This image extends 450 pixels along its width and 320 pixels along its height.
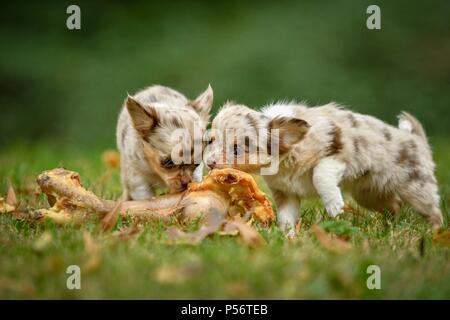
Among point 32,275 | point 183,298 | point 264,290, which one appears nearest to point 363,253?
point 264,290

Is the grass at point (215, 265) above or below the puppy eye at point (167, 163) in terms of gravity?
below

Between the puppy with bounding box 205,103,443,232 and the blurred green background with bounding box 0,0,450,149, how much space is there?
6.06 m

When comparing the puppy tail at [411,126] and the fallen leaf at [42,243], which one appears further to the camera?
the puppy tail at [411,126]

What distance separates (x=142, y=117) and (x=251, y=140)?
1.00 meters

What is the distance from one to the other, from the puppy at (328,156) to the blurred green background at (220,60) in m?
6.06

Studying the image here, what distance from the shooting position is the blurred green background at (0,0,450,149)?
12336 mm

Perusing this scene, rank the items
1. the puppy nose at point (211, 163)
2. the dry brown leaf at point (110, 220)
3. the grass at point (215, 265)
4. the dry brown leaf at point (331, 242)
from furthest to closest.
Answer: the puppy nose at point (211, 163) → the dry brown leaf at point (110, 220) → the dry brown leaf at point (331, 242) → the grass at point (215, 265)

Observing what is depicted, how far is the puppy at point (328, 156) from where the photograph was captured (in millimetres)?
4957

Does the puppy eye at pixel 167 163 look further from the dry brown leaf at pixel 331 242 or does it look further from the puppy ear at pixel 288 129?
the dry brown leaf at pixel 331 242

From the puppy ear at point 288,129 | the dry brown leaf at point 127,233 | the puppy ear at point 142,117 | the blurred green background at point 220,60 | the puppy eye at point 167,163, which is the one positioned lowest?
the dry brown leaf at point 127,233

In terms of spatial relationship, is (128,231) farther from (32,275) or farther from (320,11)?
(320,11)

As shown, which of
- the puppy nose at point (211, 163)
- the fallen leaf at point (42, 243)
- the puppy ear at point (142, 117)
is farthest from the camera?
the puppy ear at point (142, 117)

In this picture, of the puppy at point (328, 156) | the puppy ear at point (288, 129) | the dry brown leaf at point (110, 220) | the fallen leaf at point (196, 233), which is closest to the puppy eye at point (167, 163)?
the puppy at point (328, 156)

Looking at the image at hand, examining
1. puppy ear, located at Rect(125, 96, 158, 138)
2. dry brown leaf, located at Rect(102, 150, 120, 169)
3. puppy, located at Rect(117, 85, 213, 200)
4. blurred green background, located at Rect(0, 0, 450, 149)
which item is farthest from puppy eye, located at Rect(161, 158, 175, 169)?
blurred green background, located at Rect(0, 0, 450, 149)
